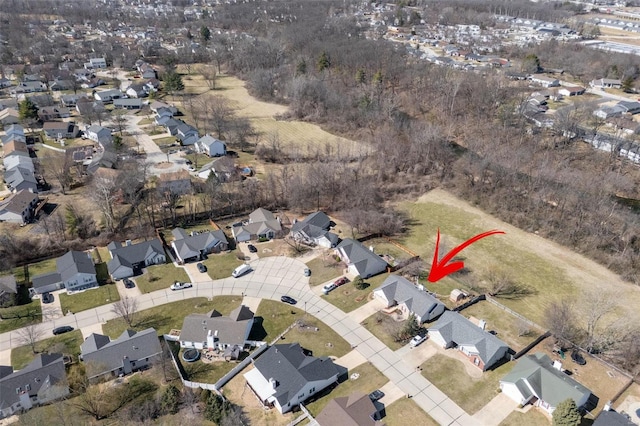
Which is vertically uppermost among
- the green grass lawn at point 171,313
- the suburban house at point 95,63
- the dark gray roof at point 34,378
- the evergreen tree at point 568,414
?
the suburban house at point 95,63

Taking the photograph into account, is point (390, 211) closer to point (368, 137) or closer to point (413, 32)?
point (368, 137)

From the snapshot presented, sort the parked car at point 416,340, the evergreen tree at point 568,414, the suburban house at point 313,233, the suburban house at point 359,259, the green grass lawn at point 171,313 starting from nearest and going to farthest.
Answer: the evergreen tree at point 568,414 < the parked car at point 416,340 < the green grass lawn at point 171,313 < the suburban house at point 359,259 < the suburban house at point 313,233

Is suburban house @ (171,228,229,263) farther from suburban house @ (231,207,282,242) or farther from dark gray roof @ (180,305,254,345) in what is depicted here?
dark gray roof @ (180,305,254,345)

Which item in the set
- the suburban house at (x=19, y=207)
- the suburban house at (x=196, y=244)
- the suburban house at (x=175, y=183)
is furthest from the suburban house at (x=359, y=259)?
the suburban house at (x=19, y=207)

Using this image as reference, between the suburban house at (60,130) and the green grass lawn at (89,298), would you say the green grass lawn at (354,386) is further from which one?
the suburban house at (60,130)

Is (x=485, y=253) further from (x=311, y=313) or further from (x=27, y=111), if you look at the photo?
(x=27, y=111)

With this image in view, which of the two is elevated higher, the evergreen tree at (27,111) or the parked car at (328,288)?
the evergreen tree at (27,111)
